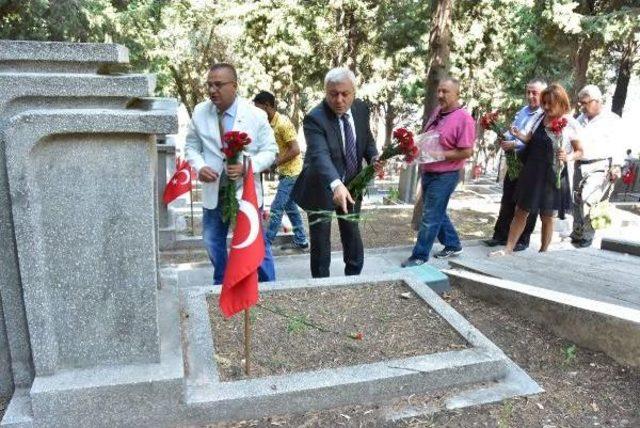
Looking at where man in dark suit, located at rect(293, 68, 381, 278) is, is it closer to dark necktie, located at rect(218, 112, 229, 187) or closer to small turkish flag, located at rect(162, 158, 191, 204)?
dark necktie, located at rect(218, 112, 229, 187)

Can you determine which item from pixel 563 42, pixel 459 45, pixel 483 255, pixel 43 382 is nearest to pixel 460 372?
pixel 43 382

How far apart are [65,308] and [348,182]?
7.56 ft

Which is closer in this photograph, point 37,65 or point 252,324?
point 37,65

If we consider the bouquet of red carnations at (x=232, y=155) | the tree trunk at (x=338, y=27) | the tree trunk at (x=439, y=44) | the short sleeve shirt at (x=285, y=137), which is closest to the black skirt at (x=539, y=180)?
the tree trunk at (x=439, y=44)

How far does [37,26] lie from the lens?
1211cm

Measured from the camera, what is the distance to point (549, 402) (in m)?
2.76

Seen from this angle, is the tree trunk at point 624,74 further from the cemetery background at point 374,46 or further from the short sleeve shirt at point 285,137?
the short sleeve shirt at point 285,137

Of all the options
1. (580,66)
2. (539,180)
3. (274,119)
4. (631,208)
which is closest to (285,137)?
(274,119)

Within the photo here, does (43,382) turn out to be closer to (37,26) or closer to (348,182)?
(348,182)

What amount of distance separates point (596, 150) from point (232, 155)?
461cm

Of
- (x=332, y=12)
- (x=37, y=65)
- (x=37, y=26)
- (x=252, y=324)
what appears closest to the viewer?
(x=37, y=65)

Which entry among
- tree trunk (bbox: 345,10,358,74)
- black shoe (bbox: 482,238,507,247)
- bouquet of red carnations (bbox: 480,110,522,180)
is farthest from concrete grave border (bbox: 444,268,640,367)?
tree trunk (bbox: 345,10,358,74)

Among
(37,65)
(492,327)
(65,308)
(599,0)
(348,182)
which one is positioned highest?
(599,0)

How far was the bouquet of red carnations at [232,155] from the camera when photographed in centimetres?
328
